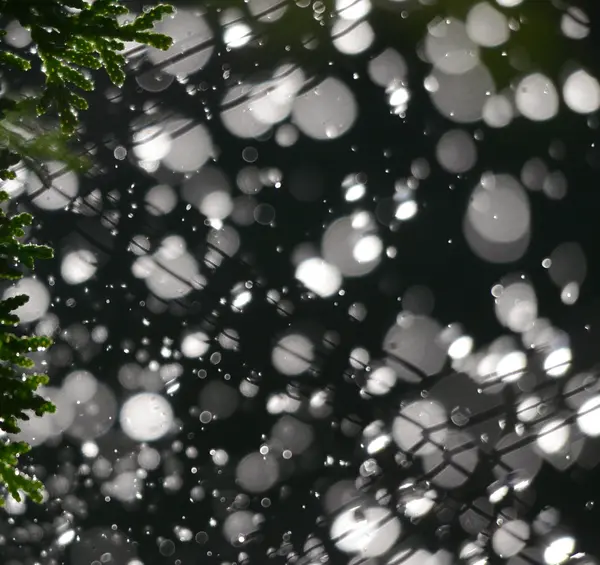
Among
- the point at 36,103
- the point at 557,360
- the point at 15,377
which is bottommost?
the point at 557,360

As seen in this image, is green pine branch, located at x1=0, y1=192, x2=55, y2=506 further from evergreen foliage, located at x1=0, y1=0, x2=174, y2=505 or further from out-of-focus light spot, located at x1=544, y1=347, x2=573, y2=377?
out-of-focus light spot, located at x1=544, y1=347, x2=573, y2=377

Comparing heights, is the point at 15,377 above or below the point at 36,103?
below

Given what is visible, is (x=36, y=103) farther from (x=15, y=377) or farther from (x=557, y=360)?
(x=557, y=360)

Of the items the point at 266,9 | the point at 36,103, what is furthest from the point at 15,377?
the point at 266,9

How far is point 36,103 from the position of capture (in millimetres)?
831

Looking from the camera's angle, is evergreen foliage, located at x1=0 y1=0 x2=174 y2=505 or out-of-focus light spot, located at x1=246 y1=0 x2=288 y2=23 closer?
evergreen foliage, located at x1=0 y1=0 x2=174 y2=505

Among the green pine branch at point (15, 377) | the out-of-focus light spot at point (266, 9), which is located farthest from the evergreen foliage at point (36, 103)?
the out-of-focus light spot at point (266, 9)

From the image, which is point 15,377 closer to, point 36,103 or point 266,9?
point 36,103

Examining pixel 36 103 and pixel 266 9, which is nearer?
pixel 36 103

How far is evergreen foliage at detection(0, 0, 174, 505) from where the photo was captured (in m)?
0.76

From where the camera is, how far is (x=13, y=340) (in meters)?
0.79

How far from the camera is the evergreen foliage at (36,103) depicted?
0.76 m

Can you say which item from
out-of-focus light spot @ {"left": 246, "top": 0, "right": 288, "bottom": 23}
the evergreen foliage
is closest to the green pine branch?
the evergreen foliage

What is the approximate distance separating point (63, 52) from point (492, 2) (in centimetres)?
182
